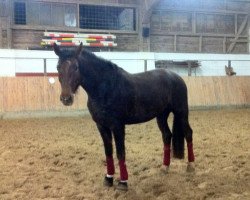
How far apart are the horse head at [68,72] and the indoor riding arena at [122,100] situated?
0.03 meters

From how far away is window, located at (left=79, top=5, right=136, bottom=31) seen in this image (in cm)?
1436

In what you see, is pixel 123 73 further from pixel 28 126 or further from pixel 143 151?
pixel 28 126

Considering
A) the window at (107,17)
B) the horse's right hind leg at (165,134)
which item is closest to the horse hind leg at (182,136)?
the horse's right hind leg at (165,134)

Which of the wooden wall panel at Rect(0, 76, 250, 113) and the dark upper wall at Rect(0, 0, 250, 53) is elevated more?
the dark upper wall at Rect(0, 0, 250, 53)

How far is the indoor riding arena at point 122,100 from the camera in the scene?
11.9 ft

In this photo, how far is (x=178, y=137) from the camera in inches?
167

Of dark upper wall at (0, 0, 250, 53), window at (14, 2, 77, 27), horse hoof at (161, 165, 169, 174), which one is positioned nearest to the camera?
horse hoof at (161, 165, 169, 174)

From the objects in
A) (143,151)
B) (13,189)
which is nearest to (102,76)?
(13,189)

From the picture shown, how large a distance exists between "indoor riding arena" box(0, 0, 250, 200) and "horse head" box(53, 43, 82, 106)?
3cm

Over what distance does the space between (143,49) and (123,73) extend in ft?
37.4

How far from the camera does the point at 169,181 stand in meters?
3.70

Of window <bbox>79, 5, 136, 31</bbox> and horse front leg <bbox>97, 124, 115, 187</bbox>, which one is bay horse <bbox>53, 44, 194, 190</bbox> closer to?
horse front leg <bbox>97, 124, 115, 187</bbox>

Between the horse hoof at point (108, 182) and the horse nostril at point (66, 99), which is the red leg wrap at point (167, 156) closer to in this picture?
the horse hoof at point (108, 182)

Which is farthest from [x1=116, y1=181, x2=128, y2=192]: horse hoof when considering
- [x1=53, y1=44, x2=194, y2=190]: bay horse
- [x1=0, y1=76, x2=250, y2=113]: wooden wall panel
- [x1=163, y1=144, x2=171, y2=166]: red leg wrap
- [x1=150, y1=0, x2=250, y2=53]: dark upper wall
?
[x1=150, y1=0, x2=250, y2=53]: dark upper wall
